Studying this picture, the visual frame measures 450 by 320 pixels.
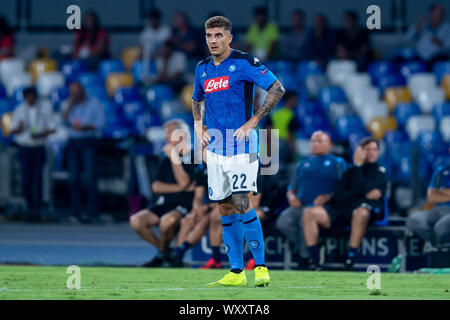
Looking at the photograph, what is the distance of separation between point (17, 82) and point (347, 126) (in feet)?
22.8

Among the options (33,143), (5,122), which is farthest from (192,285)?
(5,122)

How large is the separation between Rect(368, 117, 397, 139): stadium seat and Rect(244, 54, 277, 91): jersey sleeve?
9444mm

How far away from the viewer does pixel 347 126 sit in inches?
681

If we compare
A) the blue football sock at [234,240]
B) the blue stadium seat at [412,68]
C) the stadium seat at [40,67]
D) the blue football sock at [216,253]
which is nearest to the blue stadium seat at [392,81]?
the blue stadium seat at [412,68]

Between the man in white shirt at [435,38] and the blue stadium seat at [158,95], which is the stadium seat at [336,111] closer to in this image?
the man in white shirt at [435,38]

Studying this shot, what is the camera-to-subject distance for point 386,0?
20359mm

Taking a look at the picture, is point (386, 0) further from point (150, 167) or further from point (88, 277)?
point (88, 277)

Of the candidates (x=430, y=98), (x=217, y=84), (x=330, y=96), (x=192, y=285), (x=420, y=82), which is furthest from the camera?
(x=330, y=96)

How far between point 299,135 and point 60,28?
6.94 m

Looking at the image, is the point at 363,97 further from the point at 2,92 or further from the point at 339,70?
the point at 2,92

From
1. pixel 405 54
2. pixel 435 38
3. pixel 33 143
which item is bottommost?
pixel 33 143

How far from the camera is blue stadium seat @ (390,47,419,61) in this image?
60.2 feet

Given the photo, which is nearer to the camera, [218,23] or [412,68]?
[218,23]
